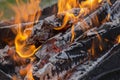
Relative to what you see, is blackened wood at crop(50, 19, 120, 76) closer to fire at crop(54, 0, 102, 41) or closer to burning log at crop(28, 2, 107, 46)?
fire at crop(54, 0, 102, 41)

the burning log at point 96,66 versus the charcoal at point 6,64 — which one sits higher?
the charcoal at point 6,64

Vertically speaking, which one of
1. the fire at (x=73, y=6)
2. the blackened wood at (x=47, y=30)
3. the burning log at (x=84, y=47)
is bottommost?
the burning log at (x=84, y=47)

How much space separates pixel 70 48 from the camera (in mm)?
3139

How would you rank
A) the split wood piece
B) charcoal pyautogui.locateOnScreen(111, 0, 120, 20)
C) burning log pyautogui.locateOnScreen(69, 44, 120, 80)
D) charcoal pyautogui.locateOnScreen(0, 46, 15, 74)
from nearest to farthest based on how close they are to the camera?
burning log pyautogui.locateOnScreen(69, 44, 120, 80) < the split wood piece < charcoal pyautogui.locateOnScreen(0, 46, 15, 74) < charcoal pyautogui.locateOnScreen(111, 0, 120, 20)

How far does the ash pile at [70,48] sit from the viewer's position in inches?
120

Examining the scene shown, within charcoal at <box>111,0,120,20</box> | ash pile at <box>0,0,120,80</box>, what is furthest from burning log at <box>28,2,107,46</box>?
charcoal at <box>111,0,120,20</box>

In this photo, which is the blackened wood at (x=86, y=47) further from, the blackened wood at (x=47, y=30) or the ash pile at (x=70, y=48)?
the blackened wood at (x=47, y=30)

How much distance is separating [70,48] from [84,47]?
0.51ft

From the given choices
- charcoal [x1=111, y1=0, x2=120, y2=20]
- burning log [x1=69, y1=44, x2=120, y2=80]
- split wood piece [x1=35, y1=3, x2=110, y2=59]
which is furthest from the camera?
charcoal [x1=111, y1=0, x2=120, y2=20]

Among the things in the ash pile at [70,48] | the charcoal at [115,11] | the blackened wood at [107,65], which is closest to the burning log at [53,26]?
the ash pile at [70,48]

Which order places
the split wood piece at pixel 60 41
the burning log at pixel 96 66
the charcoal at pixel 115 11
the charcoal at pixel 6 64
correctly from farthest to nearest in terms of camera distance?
1. the charcoal at pixel 115 11
2. the charcoal at pixel 6 64
3. the split wood piece at pixel 60 41
4. the burning log at pixel 96 66

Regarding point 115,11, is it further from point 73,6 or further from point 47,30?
point 47,30

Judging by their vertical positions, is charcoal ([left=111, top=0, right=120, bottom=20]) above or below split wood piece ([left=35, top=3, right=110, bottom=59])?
above

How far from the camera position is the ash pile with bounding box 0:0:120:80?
3.05 metres
